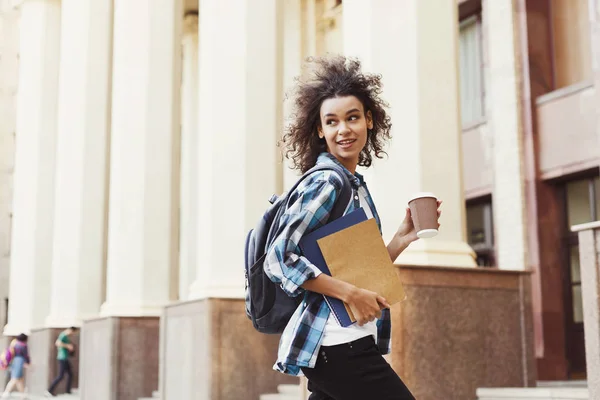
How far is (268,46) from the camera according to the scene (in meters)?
14.1

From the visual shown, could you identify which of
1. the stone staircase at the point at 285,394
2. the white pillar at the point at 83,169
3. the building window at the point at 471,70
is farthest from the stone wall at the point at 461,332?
the white pillar at the point at 83,169

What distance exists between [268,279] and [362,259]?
326mm

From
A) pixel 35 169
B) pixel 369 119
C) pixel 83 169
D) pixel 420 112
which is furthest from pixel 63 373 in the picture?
pixel 369 119

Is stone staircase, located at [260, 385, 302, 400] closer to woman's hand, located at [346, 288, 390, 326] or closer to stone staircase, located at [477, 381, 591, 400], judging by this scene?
stone staircase, located at [477, 381, 591, 400]

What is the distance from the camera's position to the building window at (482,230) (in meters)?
18.6

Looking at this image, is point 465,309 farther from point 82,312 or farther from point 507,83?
point 82,312

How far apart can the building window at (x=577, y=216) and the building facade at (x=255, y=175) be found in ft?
0.13

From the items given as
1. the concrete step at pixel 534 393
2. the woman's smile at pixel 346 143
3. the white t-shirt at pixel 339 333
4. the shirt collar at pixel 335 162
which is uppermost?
the woman's smile at pixel 346 143

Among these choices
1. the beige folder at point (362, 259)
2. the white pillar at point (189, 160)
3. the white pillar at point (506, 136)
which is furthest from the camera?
the white pillar at point (189, 160)

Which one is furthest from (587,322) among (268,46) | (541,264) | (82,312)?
(82,312)

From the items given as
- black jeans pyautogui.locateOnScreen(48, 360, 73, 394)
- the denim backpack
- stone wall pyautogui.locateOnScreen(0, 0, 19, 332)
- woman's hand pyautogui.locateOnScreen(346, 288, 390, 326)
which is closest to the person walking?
black jeans pyautogui.locateOnScreen(48, 360, 73, 394)

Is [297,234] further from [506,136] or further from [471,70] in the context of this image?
[471,70]

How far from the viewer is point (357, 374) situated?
326 centimetres

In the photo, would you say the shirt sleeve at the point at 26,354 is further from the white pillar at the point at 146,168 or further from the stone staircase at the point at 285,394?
the stone staircase at the point at 285,394
